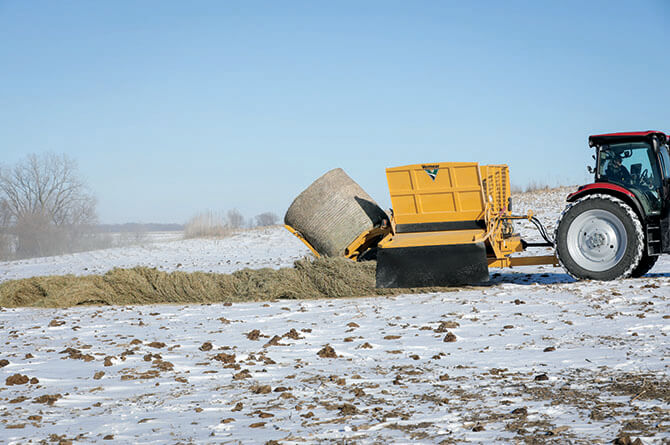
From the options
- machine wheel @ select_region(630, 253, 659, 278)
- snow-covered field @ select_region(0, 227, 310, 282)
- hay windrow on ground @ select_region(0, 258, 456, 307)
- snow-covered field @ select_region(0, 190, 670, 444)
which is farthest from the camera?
snow-covered field @ select_region(0, 227, 310, 282)

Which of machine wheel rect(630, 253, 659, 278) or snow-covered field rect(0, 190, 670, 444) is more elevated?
snow-covered field rect(0, 190, 670, 444)

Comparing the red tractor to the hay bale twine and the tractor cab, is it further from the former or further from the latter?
the hay bale twine

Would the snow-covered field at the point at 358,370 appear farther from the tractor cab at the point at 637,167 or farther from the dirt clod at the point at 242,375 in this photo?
the tractor cab at the point at 637,167

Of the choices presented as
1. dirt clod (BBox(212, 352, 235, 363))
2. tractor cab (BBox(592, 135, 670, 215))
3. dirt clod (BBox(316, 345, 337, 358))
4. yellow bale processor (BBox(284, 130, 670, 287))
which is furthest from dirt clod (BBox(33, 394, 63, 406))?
tractor cab (BBox(592, 135, 670, 215))

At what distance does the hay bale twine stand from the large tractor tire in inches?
120

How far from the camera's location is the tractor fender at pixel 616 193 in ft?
30.3

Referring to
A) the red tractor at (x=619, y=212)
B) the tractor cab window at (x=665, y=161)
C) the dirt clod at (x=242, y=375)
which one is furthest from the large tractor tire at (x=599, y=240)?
the dirt clod at (x=242, y=375)

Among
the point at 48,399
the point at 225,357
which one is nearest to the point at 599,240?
the point at 225,357

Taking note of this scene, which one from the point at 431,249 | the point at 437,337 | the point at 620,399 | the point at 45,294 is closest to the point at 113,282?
the point at 45,294

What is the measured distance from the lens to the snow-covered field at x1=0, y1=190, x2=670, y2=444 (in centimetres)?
372

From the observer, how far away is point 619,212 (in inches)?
361

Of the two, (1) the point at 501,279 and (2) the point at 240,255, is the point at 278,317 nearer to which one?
(1) the point at 501,279

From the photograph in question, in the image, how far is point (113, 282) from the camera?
36.0 feet

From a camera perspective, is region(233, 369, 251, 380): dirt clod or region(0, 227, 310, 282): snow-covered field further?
region(0, 227, 310, 282): snow-covered field
